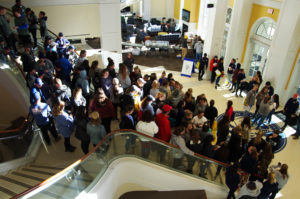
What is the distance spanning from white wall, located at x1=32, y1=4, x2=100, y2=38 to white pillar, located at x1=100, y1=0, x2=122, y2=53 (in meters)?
1.12

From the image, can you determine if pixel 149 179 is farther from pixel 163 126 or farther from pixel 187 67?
pixel 187 67

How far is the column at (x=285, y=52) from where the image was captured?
345 inches

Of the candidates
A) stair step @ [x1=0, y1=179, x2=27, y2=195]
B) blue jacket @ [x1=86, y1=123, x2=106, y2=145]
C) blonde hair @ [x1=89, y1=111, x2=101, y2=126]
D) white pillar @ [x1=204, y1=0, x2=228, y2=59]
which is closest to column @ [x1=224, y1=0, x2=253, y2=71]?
white pillar @ [x1=204, y1=0, x2=228, y2=59]

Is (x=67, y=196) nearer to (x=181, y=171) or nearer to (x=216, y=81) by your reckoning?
(x=181, y=171)

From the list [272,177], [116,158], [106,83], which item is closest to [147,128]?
[116,158]

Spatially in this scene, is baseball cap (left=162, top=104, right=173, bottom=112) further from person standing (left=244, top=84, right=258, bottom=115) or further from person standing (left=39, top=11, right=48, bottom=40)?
person standing (left=39, top=11, right=48, bottom=40)

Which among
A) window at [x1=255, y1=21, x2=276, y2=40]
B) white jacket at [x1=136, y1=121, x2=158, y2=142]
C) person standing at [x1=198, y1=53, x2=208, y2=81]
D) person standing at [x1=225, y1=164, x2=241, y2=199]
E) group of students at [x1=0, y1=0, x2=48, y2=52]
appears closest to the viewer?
person standing at [x1=225, y1=164, x2=241, y2=199]

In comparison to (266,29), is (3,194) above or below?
below

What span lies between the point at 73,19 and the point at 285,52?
30.0 ft

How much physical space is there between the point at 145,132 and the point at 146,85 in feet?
7.24

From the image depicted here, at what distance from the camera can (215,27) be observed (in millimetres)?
11422

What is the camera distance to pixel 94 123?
4.93 m

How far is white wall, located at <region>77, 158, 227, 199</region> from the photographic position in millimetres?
5621

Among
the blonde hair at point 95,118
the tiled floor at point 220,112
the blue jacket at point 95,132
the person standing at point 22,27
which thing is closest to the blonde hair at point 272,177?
the tiled floor at point 220,112
